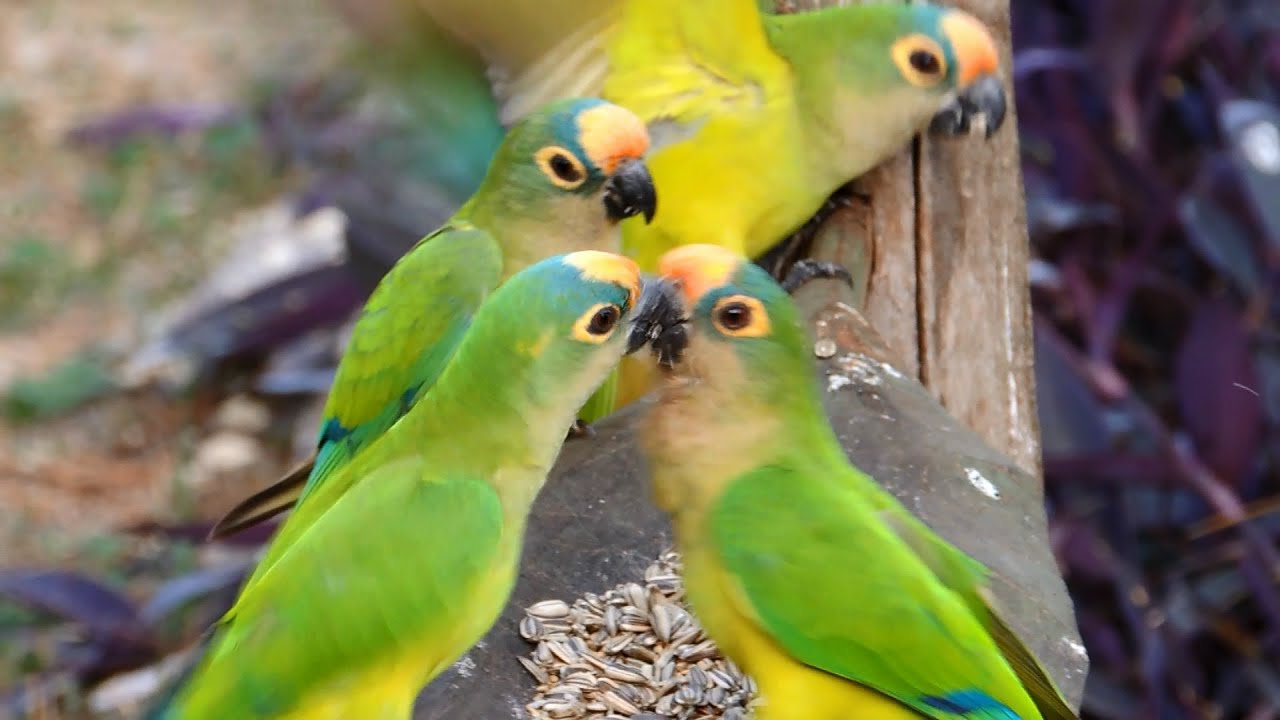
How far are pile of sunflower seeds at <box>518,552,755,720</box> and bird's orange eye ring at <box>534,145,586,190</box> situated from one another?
56 centimetres

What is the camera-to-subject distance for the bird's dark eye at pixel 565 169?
1.95 metres

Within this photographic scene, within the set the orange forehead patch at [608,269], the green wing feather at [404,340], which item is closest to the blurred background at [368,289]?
the green wing feather at [404,340]

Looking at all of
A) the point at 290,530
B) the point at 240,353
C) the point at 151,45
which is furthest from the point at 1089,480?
the point at 151,45

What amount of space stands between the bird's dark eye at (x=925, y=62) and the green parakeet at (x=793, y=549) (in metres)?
0.80

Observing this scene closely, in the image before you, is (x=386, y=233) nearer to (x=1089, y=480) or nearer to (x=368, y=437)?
(x=368, y=437)


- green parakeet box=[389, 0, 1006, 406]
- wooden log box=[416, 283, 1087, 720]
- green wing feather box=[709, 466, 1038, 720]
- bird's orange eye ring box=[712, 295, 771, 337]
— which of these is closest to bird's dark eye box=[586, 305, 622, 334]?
bird's orange eye ring box=[712, 295, 771, 337]

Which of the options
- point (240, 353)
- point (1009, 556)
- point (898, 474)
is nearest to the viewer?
point (1009, 556)

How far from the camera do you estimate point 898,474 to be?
1791 mm

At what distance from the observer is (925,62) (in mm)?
2191

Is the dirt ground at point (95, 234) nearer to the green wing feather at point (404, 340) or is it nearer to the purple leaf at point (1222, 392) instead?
the green wing feather at point (404, 340)

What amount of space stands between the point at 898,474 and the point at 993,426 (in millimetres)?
402

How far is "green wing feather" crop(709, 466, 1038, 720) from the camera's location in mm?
1357

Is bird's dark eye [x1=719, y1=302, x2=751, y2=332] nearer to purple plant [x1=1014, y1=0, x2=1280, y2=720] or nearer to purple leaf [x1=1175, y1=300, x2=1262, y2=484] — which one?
purple plant [x1=1014, y1=0, x2=1280, y2=720]

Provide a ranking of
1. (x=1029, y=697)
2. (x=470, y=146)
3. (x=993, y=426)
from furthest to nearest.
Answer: (x=470, y=146) → (x=993, y=426) → (x=1029, y=697)
